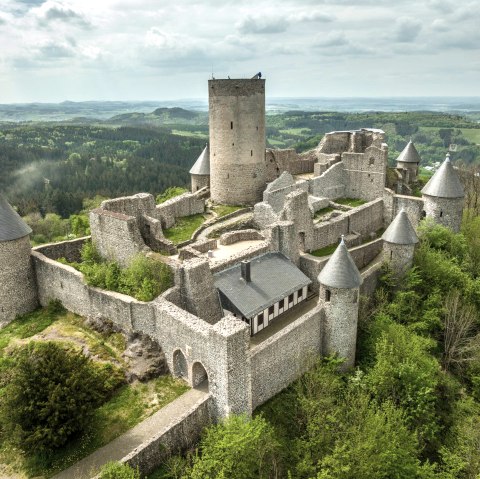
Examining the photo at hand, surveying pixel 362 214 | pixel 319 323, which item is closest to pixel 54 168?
pixel 362 214

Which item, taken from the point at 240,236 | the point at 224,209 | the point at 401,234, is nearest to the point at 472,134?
the point at 224,209

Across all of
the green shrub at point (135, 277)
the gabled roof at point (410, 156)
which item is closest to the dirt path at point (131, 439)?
the green shrub at point (135, 277)

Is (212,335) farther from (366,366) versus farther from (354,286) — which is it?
(366,366)

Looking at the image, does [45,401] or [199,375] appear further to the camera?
[199,375]

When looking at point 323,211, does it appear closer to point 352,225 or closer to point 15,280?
point 352,225

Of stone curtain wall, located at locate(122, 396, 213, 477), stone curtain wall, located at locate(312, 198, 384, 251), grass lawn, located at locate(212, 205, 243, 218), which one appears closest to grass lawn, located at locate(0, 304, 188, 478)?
stone curtain wall, located at locate(122, 396, 213, 477)

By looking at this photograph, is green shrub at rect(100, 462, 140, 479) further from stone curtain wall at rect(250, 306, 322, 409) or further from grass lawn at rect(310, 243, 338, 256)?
Answer: grass lawn at rect(310, 243, 338, 256)
